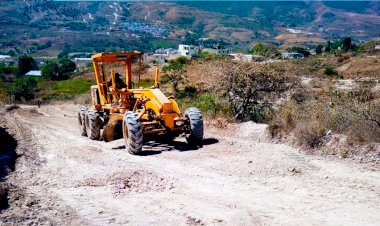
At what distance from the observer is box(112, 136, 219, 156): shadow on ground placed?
465 inches

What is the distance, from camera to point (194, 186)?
8.57m

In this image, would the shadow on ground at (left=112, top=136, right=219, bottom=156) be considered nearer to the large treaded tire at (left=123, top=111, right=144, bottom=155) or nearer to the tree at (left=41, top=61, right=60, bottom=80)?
the large treaded tire at (left=123, top=111, right=144, bottom=155)

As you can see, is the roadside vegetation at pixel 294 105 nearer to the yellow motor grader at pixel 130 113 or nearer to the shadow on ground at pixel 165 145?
the yellow motor grader at pixel 130 113

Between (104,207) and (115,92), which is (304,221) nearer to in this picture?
(104,207)

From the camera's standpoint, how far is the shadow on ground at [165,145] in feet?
38.8

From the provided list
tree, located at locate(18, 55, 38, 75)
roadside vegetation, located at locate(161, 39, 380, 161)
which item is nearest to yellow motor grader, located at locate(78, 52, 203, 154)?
roadside vegetation, located at locate(161, 39, 380, 161)

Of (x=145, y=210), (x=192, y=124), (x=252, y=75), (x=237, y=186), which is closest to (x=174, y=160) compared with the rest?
(x=192, y=124)

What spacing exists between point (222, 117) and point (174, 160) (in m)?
4.37

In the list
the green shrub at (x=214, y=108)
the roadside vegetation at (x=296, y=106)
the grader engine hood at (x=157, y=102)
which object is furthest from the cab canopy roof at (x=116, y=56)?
the green shrub at (x=214, y=108)

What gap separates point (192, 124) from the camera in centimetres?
1179

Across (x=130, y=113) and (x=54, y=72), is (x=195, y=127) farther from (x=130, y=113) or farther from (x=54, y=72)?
(x=54, y=72)

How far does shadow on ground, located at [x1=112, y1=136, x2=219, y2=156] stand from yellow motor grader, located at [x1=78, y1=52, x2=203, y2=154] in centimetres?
25

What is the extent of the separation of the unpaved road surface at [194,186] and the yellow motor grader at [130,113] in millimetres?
556

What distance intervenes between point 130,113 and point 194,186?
3800 mm
